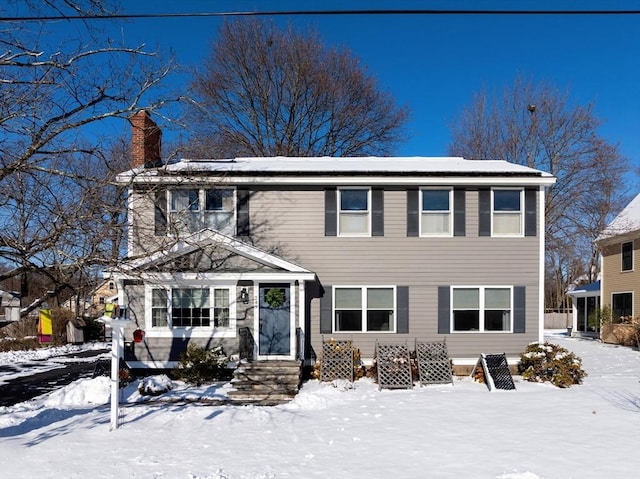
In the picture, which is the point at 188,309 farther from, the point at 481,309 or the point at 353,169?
the point at 481,309

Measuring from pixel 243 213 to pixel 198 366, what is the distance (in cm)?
446

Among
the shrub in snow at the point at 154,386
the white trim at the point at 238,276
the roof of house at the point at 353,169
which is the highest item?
the roof of house at the point at 353,169

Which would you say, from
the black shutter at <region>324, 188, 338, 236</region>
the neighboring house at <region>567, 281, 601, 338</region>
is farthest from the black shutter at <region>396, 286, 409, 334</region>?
the neighboring house at <region>567, 281, 601, 338</region>

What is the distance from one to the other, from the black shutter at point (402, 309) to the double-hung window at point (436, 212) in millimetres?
1796

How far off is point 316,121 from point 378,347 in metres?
19.7

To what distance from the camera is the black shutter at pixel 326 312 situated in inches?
517

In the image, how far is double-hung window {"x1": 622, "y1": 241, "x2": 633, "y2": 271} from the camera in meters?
21.9

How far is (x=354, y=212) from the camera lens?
1345 cm

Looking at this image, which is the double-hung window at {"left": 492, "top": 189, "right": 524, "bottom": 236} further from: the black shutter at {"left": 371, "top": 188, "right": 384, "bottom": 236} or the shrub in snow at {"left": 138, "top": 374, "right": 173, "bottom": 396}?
the shrub in snow at {"left": 138, "top": 374, "right": 173, "bottom": 396}

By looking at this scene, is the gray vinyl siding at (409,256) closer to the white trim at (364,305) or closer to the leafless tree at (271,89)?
the white trim at (364,305)

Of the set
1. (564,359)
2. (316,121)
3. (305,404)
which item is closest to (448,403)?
(305,404)

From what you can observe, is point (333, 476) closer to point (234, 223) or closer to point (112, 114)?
point (112, 114)

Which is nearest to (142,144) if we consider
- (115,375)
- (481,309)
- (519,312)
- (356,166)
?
(356,166)

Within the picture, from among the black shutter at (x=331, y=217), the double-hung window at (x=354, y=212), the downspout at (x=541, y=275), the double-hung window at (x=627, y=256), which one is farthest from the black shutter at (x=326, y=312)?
the double-hung window at (x=627, y=256)
